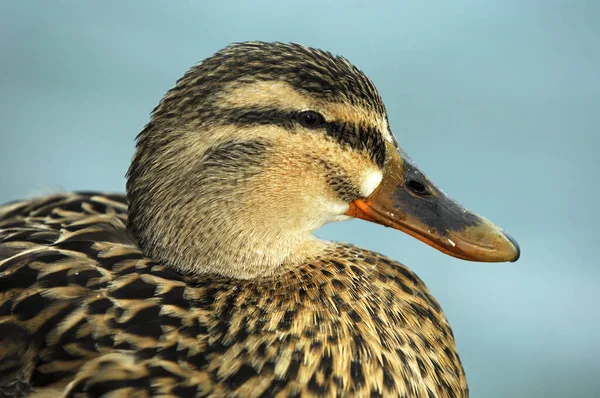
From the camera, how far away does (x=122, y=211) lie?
2953 millimetres

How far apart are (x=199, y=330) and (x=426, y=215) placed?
70 cm

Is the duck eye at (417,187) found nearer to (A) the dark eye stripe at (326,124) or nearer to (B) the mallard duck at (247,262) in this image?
(B) the mallard duck at (247,262)

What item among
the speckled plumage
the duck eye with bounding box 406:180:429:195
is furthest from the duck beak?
the speckled plumage

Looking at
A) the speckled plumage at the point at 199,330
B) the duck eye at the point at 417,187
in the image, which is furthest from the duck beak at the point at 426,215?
the speckled plumage at the point at 199,330

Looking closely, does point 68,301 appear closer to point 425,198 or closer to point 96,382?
point 96,382

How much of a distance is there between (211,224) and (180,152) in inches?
8.2

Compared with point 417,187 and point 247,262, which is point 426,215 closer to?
point 417,187

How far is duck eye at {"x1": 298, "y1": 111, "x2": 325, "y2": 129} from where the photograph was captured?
2.34 m

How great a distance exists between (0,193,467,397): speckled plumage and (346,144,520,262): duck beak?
0.18 metres

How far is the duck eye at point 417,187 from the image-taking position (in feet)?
8.24

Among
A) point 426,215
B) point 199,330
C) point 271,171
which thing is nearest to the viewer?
point 199,330

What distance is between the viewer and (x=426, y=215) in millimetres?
2498

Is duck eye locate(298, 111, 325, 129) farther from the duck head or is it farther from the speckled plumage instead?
the speckled plumage

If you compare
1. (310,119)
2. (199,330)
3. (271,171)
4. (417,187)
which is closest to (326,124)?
(310,119)
